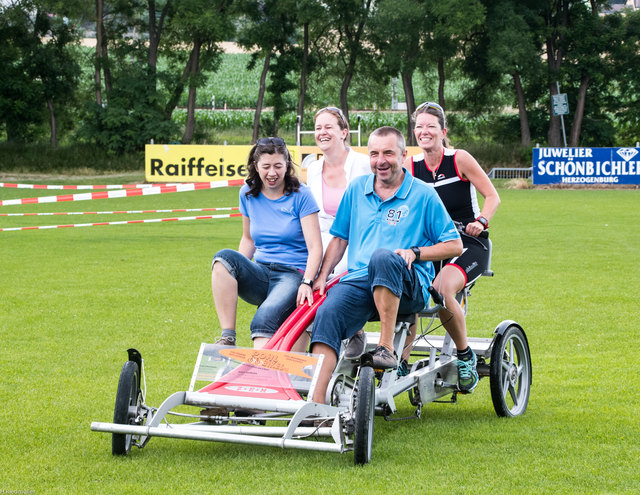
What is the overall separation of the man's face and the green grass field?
4.64ft

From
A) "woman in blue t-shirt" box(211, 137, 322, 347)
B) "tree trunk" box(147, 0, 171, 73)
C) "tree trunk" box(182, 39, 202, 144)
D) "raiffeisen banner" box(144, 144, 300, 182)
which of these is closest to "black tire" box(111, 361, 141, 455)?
"woman in blue t-shirt" box(211, 137, 322, 347)

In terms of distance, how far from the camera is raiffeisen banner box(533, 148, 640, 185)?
114ft

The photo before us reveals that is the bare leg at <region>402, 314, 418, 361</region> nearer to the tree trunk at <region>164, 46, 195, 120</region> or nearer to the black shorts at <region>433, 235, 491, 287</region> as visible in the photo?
the black shorts at <region>433, 235, 491, 287</region>

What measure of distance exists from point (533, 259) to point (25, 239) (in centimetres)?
930

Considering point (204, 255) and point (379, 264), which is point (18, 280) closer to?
point (204, 255)

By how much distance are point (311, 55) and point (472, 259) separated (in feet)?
162

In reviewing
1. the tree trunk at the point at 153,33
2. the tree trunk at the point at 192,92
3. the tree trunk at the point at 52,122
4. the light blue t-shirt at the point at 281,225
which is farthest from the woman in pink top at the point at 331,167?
the tree trunk at the point at 52,122

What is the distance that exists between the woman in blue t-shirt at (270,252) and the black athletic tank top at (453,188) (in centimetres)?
80

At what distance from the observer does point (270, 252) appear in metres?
5.90

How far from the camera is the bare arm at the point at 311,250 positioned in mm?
5391

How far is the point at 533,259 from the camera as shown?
1467 cm

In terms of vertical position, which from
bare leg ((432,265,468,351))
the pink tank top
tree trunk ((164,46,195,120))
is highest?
tree trunk ((164,46,195,120))

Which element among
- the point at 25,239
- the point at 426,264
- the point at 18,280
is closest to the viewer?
the point at 426,264

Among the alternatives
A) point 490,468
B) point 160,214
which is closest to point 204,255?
point 160,214
